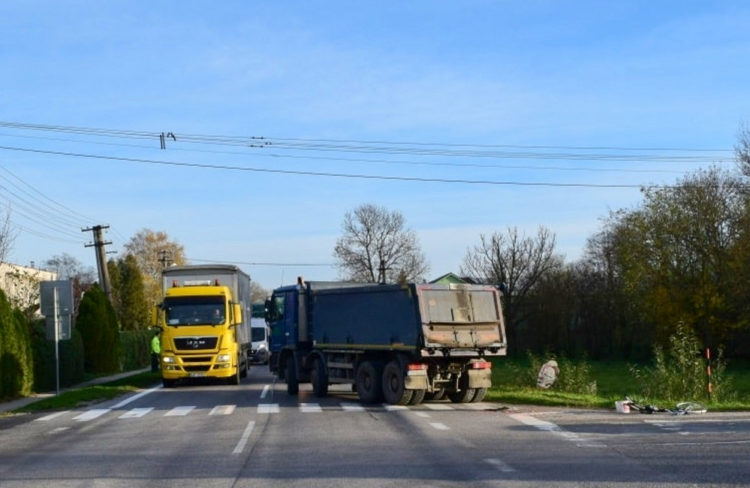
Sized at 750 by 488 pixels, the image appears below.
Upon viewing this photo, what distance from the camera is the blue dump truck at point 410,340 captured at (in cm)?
2298

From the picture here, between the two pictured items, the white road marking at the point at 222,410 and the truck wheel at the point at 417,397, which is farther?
the truck wheel at the point at 417,397

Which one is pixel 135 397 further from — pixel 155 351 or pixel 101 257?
pixel 101 257

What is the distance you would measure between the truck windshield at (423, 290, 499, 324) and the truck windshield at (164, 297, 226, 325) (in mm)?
10994

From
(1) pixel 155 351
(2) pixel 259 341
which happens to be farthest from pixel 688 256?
(1) pixel 155 351

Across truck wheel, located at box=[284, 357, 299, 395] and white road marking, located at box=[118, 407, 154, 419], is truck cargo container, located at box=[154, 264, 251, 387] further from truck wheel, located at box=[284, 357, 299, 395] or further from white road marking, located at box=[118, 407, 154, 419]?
white road marking, located at box=[118, 407, 154, 419]

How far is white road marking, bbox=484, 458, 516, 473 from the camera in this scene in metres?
12.4

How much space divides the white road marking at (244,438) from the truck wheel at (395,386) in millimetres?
4535

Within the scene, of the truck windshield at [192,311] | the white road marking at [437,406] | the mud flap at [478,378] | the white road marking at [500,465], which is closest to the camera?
the white road marking at [500,465]

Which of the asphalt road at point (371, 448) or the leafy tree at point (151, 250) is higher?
the leafy tree at point (151, 250)

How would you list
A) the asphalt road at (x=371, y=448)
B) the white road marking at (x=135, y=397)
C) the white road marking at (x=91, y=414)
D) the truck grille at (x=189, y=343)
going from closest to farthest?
the asphalt road at (x=371, y=448)
the white road marking at (x=91, y=414)
the white road marking at (x=135, y=397)
the truck grille at (x=189, y=343)

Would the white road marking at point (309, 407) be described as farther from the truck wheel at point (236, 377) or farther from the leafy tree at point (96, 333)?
the leafy tree at point (96, 333)

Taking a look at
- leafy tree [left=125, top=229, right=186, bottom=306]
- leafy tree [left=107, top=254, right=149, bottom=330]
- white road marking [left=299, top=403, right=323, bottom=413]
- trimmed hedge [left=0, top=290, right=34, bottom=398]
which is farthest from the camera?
leafy tree [left=125, top=229, right=186, bottom=306]

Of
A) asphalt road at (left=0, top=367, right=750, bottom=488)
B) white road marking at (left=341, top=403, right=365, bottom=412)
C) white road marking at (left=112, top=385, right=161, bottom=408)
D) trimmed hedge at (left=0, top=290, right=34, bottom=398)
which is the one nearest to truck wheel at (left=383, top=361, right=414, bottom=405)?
asphalt road at (left=0, top=367, right=750, bottom=488)

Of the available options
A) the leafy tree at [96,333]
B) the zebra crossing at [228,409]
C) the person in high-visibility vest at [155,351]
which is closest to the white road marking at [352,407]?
the zebra crossing at [228,409]
